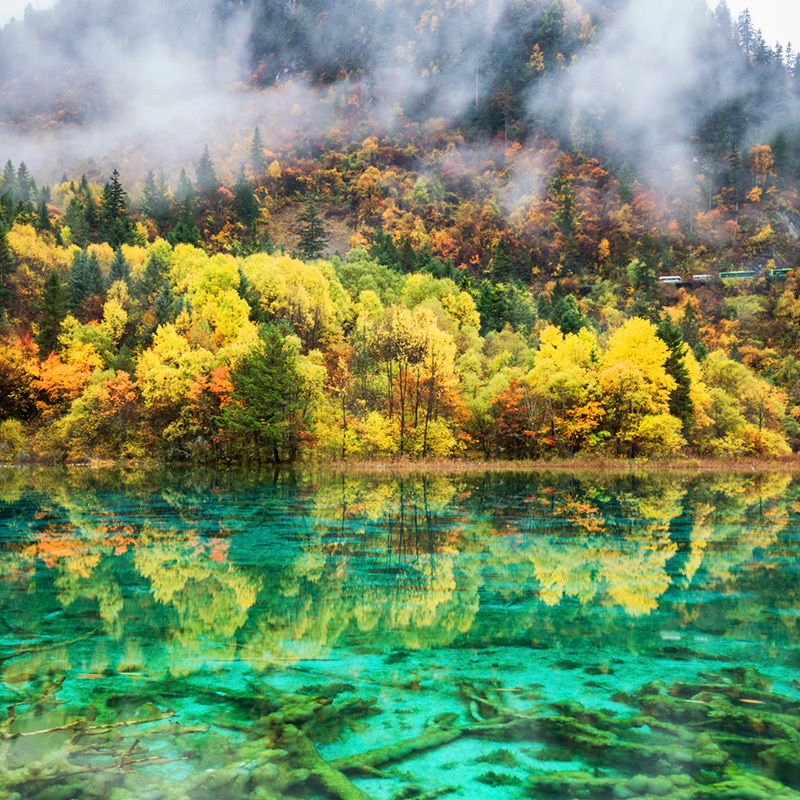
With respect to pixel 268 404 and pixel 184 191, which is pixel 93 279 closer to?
pixel 268 404

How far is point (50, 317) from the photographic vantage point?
67.7 metres

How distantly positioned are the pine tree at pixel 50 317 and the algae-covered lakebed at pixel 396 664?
53842 mm

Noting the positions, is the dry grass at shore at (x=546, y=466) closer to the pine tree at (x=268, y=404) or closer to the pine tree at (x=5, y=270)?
the pine tree at (x=268, y=404)

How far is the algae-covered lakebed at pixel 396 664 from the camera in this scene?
558 centimetres

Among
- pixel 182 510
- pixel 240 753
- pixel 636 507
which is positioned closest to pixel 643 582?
pixel 240 753

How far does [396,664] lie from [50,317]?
6942cm

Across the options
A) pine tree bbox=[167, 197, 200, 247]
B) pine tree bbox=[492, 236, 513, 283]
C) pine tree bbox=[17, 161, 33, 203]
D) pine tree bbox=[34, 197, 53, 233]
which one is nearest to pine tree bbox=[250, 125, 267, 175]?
pine tree bbox=[17, 161, 33, 203]

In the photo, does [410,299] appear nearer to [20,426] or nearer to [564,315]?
[564,315]

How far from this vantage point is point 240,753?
584 cm

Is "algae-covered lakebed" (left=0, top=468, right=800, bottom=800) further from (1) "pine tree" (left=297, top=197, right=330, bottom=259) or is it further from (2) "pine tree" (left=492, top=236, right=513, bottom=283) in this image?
(1) "pine tree" (left=297, top=197, right=330, bottom=259)

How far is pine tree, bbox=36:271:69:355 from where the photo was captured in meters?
67.2

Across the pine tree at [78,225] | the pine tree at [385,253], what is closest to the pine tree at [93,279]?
the pine tree at [78,225]

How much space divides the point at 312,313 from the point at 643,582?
61864 mm

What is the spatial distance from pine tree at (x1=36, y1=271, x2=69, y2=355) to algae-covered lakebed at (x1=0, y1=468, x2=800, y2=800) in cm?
5384
